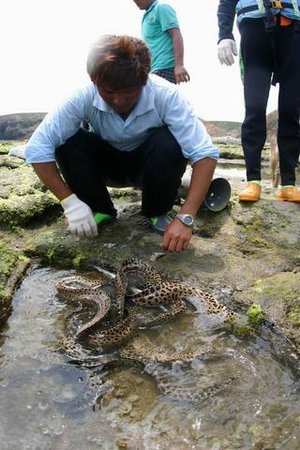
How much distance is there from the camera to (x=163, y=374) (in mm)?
2598

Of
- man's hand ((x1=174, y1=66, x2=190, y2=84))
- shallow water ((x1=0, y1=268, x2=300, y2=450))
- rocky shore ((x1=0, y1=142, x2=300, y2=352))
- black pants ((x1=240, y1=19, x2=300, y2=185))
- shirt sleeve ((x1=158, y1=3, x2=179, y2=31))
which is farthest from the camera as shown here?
man's hand ((x1=174, y1=66, x2=190, y2=84))

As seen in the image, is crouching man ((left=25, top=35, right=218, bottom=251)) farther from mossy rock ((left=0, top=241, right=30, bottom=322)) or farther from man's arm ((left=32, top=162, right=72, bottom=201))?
mossy rock ((left=0, top=241, right=30, bottom=322))

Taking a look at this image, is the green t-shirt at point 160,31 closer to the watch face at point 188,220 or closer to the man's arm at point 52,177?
the man's arm at point 52,177

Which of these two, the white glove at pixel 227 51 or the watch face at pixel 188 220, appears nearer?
the watch face at pixel 188 220

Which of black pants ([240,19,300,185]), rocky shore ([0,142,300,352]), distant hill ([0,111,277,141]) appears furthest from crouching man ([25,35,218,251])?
distant hill ([0,111,277,141])

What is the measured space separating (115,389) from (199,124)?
209 centimetres

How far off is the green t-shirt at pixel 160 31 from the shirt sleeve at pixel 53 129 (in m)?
2.48

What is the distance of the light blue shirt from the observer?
11.6ft

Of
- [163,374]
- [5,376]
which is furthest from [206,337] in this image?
[5,376]

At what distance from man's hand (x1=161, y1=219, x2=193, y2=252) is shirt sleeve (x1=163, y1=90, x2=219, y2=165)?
1.62ft

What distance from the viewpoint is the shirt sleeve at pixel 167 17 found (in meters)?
5.80

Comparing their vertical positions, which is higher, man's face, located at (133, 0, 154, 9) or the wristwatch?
man's face, located at (133, 0, 154, 9)

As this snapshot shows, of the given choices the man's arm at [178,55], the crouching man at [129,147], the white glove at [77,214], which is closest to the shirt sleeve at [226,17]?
the man's arm at [178,55]

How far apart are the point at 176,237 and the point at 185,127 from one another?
0.83 m
